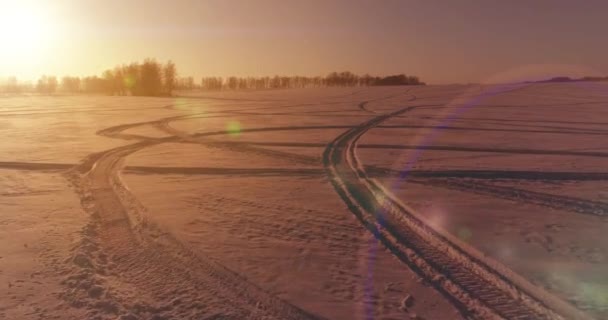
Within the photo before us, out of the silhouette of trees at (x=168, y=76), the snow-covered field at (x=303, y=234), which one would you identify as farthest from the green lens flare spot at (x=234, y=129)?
the silhouette of trees at (x=168, y=76)

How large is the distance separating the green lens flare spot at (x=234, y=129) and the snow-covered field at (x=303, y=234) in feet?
15.2

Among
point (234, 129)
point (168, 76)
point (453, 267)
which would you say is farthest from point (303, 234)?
point (168, 76)

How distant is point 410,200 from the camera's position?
305 inches

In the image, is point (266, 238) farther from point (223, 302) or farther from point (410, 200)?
point (410, 200)

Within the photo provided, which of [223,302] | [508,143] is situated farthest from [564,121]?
[223,302]

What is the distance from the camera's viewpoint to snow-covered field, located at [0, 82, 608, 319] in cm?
410

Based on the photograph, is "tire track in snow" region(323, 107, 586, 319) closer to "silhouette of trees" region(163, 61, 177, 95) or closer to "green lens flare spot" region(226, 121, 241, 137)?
"green lens flare spot" region(226, 121, 241, 137)

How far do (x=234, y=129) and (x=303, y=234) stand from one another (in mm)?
13841

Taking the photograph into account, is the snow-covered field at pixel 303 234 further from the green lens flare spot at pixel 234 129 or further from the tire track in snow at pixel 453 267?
the green lens flare spot at pixel 234 129

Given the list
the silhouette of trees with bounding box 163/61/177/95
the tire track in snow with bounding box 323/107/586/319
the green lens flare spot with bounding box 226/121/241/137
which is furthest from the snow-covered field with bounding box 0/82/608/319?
the silhouette of trees with bounding box 163/61/177/95

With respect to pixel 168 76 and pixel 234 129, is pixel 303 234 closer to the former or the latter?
pixel 234 129

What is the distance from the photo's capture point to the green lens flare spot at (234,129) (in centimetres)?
1749

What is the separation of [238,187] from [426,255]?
456 cm

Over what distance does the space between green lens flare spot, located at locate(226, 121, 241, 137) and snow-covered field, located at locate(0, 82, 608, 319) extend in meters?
4.65
